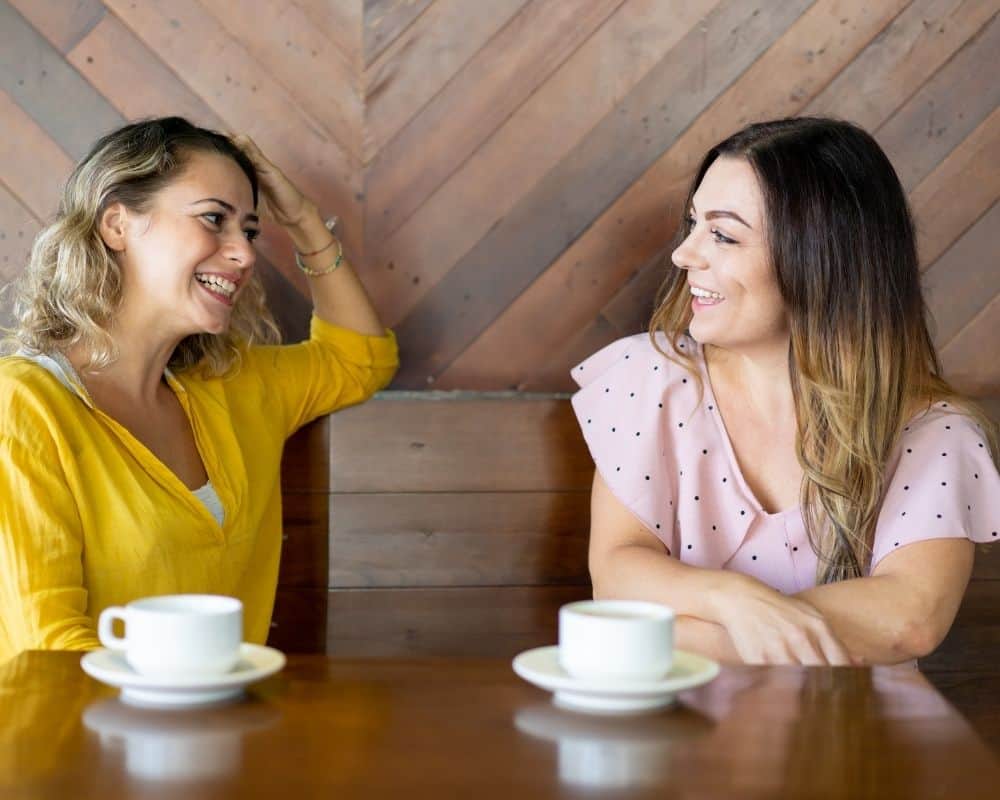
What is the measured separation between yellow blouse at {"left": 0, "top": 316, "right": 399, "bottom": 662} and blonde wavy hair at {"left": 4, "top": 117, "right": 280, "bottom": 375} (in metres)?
0.11

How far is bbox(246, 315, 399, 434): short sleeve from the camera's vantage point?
2.14m

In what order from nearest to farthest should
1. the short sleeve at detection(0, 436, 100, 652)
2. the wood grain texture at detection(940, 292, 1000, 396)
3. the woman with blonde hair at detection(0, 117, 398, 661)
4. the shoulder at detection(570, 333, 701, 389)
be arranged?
the short sleeve at detection(0, 436, 100, 652), the woman with blonde hair at detection(0, 117, 398, 661), the shoulder at detection(570, 333, 701, 389), the wood grain texture at detection(940, 292, 1000, 396)

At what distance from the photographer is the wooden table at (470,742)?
0.85 metres

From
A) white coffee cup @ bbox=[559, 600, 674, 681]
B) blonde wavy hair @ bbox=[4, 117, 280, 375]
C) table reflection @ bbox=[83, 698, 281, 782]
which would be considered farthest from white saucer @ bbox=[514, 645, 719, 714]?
blonde wavy hair @ bbox=[4, 117, 280, 375]

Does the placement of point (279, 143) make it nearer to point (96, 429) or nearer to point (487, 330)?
point (487, 330)

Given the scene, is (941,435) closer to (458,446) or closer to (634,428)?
(634,428)

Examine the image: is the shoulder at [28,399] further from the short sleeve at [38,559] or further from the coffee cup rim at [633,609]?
the coffee cup rim at [633,609]

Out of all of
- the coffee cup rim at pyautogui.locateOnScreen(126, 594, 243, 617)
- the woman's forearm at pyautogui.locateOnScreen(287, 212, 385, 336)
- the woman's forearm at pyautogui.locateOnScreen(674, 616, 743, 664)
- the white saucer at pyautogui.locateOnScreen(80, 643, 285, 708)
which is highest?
the woman's forearm at pyautogui.locateOnScreen(287, 212, 385, 336)

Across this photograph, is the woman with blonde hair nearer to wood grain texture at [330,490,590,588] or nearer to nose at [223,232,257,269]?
nose at [223,232,257,269]

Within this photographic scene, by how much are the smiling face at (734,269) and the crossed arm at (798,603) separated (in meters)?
0.33

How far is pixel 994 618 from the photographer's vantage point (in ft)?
7.71

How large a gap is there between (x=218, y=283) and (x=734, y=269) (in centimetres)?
80

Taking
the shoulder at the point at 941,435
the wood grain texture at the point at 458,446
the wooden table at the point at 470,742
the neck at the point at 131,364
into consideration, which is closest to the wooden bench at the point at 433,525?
the wood grain texture at the point at 458,446

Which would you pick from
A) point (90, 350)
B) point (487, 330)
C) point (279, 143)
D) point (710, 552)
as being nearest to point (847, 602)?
point (710, 552)
